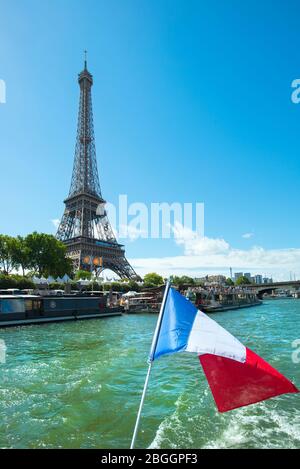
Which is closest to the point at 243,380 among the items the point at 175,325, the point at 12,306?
the point at 175,325

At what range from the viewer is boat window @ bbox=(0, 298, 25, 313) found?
32406 millimetres

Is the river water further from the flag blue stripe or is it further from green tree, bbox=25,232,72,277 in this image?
green tree, bbox=25,232,72,277

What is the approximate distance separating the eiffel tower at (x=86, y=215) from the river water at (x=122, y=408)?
78343 mm

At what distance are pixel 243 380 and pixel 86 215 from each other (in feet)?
337

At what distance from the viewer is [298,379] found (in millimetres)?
12000

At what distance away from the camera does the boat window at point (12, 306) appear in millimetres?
32406

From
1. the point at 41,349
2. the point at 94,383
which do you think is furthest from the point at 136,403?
the point at 41,349

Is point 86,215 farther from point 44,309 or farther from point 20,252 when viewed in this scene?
point 44,309

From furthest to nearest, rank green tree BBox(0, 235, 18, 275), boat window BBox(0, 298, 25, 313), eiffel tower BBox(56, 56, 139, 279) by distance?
eiffel tower BBox(56, 56, 139, 279)
green tree BBox(0, 235, 18, 275)
boat window BBox(0, 298, 25, 313)

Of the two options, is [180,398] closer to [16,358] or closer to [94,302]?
[16,358]

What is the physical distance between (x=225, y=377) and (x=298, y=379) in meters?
9.36

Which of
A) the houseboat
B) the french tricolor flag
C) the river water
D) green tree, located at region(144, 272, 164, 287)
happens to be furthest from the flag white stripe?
green tree, located at region(144, 272, 164, 287)

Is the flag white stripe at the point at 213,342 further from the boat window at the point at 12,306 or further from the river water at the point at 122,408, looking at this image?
the boat window at the point at 12,306

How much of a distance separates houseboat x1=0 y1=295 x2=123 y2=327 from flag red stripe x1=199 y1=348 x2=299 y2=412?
3094 centimetres
